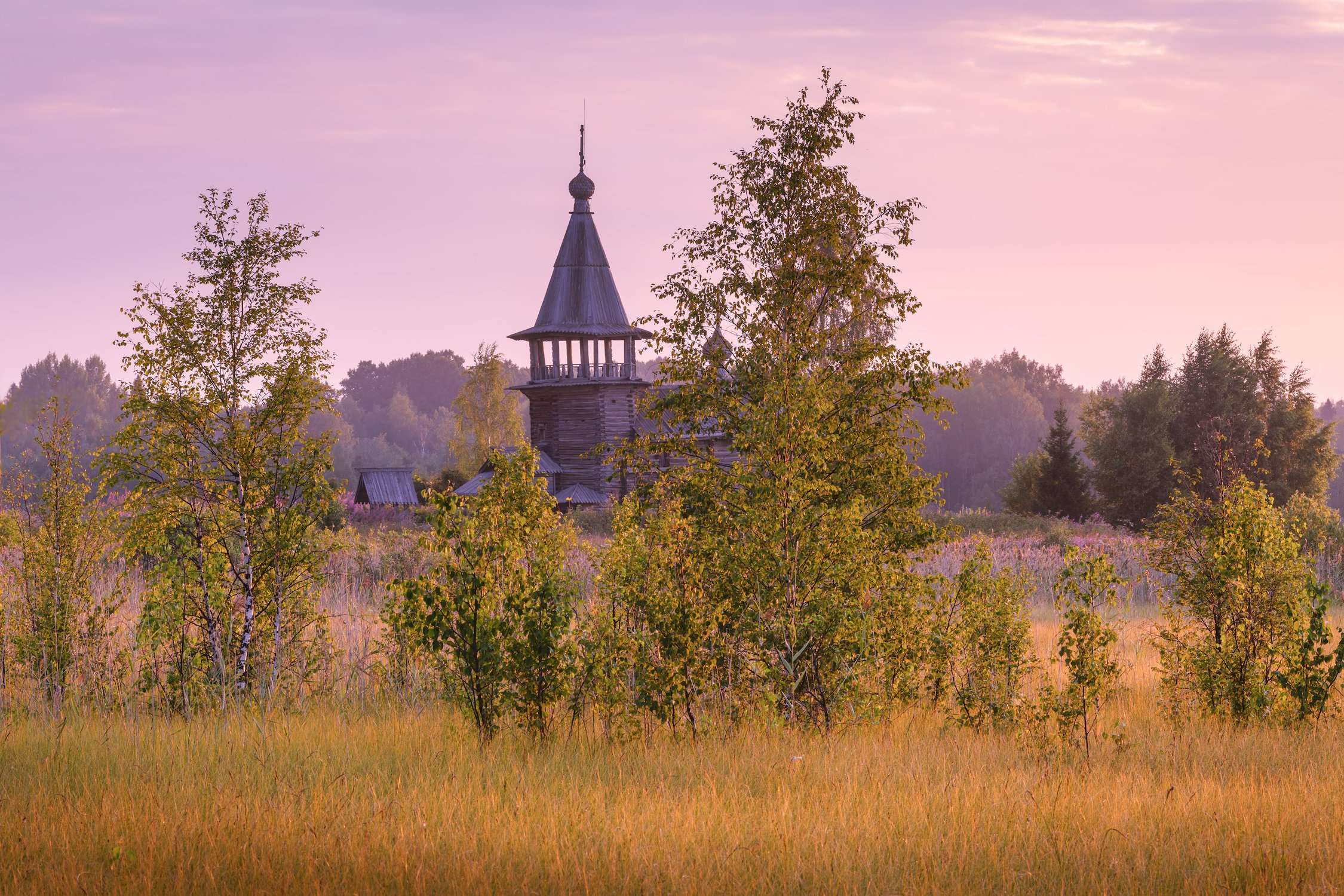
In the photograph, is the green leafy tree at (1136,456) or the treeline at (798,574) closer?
the treeline at (798,574)

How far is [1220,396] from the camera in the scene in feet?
150

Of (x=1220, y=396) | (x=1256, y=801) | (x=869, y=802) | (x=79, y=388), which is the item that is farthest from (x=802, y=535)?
(x=79, y=388)

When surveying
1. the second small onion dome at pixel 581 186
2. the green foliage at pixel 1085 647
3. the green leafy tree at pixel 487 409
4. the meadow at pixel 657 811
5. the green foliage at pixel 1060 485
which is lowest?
the meadow at pixel 657 811

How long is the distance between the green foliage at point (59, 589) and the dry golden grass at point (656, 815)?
8.96 feet

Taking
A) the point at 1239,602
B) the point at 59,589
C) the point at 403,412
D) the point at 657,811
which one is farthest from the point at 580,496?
the point at 403,412

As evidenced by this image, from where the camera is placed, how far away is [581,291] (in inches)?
1651

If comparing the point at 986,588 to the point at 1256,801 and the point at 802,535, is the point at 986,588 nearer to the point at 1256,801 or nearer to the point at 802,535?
the point at 802,535

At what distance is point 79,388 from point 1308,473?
11829cm

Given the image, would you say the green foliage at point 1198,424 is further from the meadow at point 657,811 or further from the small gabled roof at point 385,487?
the meadow at point 657,811

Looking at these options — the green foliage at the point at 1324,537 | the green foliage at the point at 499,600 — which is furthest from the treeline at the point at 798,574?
the green foliage at the point at 1324,537

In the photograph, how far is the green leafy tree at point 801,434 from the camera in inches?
358

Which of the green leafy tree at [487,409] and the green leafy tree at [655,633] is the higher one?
the green leafy tree at [487,409]

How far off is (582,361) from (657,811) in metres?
36.6

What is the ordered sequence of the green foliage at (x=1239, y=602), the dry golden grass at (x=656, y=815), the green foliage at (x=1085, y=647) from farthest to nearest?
1. the green foliage at (x=1239, y=602)
2. the green foliage at (x=1085, y=647)
3. the dry golden grass at (x=656, y=815)
